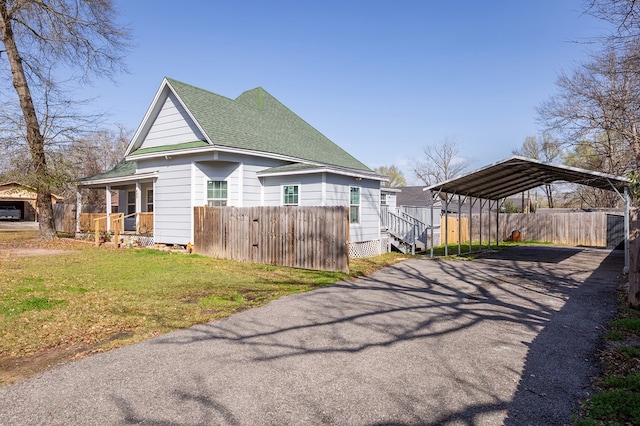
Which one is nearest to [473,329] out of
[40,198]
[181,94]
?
[181,94]

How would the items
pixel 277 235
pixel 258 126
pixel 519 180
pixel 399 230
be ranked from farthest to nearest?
pixel 399 230 < pixel 258 126 < pixel 519 180 < pixel 277 235

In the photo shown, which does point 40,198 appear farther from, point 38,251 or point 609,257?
point 609,257

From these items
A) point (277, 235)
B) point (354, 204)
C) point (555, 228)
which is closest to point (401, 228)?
Answer: point (354, 204)

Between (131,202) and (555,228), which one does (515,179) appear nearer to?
(555,228)

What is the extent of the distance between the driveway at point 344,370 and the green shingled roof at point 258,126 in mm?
9703

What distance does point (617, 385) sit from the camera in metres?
3.99

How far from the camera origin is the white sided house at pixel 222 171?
48.0ft

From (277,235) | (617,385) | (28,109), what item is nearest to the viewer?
(617,385)

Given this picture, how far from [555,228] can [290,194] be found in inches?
790

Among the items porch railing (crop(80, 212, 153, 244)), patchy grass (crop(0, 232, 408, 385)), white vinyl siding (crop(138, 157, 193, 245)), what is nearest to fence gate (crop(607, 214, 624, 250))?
patchy grass (crop(0, 232, 408, 385))

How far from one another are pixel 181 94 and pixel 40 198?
9.90 m

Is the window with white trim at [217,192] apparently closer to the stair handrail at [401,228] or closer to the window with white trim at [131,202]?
the stair handrail at [401,228]

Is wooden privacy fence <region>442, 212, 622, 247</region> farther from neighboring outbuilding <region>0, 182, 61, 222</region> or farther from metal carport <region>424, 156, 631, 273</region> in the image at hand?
neighboring outbuilding <region>0, 182, 61, 222</region>

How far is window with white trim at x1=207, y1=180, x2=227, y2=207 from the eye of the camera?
50.0ft
